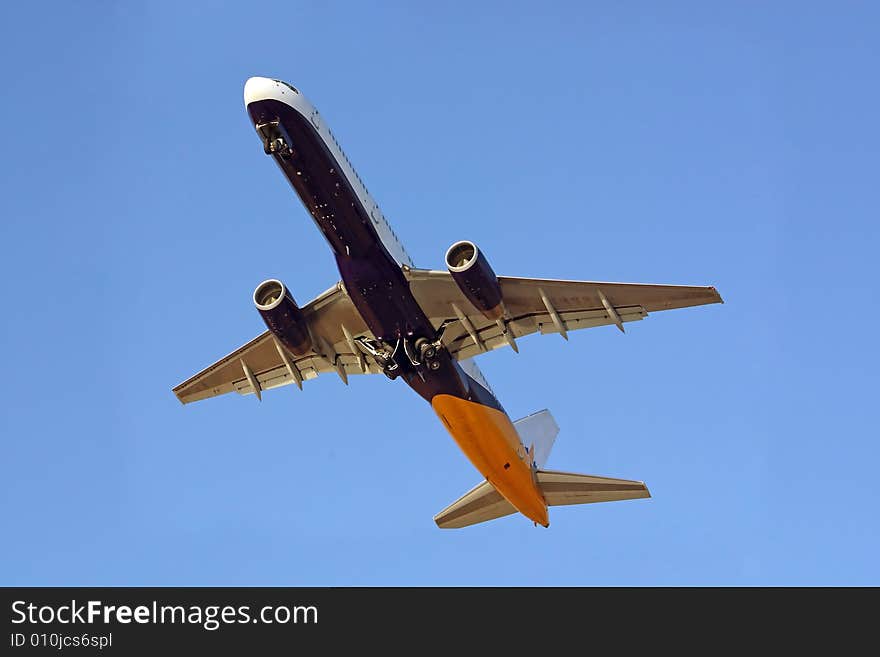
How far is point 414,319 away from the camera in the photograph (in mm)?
31094

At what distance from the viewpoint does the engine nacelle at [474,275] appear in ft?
96.0

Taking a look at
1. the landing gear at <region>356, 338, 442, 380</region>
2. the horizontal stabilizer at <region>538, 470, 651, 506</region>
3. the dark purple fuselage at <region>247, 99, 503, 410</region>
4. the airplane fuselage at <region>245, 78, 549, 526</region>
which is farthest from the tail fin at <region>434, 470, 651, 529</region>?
the landing gear at <region>356, 338, 442, 380</region>

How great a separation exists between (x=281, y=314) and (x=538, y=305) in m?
7.49

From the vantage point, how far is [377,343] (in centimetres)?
3178

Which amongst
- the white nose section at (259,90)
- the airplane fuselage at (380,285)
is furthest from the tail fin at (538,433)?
the white nose section at (259,90)

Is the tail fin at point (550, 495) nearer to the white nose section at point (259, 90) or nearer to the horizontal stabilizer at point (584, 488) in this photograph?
the horizontal stabilizer at point (584, 488)

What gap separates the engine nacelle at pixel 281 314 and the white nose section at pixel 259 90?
20.2 feet

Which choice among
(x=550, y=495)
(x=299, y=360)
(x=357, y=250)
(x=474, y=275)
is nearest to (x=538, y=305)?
(x=474, y=275)

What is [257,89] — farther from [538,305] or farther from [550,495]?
[550,495]

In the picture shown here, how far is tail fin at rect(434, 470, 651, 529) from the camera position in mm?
35094

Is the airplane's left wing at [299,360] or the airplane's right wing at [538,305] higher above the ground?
the airplane's left wing at [299,360]
